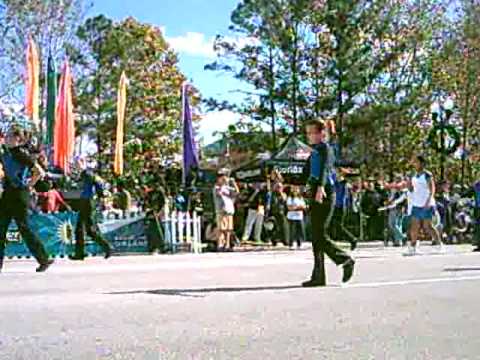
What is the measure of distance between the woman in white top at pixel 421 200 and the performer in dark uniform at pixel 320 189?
21.5ft

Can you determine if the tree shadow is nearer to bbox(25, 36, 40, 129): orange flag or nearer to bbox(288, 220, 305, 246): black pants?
bbox(288, 220, 305, 246): black pants

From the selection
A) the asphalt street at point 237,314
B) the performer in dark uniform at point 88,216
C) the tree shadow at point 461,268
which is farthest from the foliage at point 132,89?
the asphalt street at point 237,314

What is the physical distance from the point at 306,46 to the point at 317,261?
1143 inches

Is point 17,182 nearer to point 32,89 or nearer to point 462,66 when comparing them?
point 32,89

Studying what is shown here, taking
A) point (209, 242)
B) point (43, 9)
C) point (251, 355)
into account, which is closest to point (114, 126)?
point (43, 9)

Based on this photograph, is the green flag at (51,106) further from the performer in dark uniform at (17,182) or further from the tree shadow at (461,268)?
the tree shadow at (461,268)

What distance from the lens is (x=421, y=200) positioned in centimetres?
1612

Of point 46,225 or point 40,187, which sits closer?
point 46,225

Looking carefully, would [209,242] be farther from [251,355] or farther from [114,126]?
[114,126]

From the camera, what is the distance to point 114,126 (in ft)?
150

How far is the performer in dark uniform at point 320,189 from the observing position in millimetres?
9586

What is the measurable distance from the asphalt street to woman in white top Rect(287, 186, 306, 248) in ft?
29.3

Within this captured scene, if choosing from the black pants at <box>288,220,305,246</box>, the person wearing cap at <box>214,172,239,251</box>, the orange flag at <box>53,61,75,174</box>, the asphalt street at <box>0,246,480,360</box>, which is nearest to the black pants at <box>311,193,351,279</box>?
the asphalt street at <box>0,246,480,360</box>

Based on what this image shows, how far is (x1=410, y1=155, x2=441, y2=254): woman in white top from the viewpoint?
16.0 m
